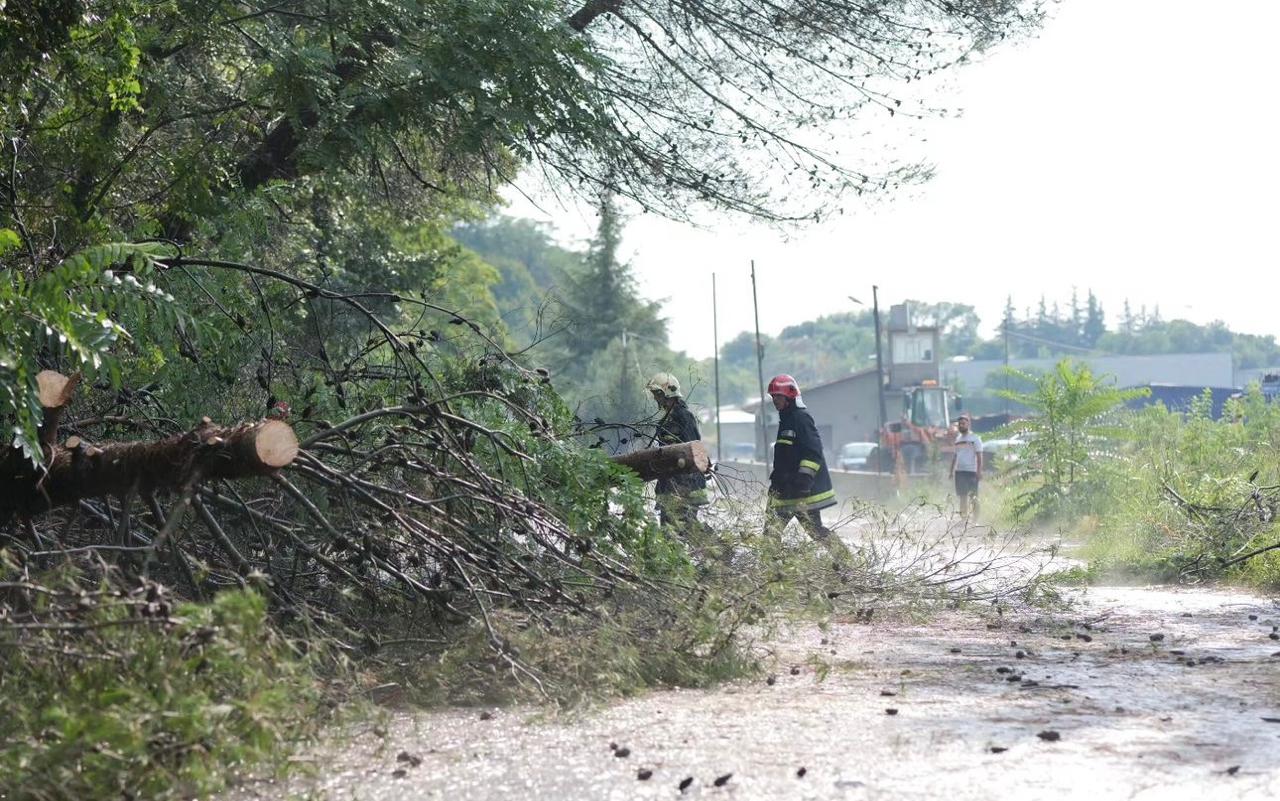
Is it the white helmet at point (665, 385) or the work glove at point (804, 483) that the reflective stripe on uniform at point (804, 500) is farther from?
the white helmet at point (665, 385)

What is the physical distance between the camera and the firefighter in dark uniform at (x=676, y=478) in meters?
8.21

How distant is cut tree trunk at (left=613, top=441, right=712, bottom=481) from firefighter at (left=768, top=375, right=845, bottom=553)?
2.30m

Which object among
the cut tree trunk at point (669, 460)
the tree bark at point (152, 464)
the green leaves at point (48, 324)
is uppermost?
the green leaves at point (48, 324)

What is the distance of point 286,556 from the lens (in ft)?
23.9

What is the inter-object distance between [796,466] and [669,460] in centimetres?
317

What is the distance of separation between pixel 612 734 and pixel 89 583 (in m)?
2.38

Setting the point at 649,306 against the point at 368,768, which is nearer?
the point at 368,768

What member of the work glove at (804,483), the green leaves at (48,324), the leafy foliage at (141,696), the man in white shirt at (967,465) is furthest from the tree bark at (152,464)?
the man in white shirt at (967,465)

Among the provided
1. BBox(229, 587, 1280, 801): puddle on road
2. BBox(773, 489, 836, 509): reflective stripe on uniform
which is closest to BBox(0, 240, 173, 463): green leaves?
BBox(229, 587, 1280, 801): puddle on road

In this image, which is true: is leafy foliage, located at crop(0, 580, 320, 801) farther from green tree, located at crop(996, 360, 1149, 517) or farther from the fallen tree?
green tree, located at crop(996, 360, 1149, 517)

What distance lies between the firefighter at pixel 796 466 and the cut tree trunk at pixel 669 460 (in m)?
2.30

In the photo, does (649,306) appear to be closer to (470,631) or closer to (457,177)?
(457,177)

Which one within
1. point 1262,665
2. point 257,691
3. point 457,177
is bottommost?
point 1262,665

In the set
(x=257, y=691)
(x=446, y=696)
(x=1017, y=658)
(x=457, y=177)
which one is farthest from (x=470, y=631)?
(x=457, y=177)
